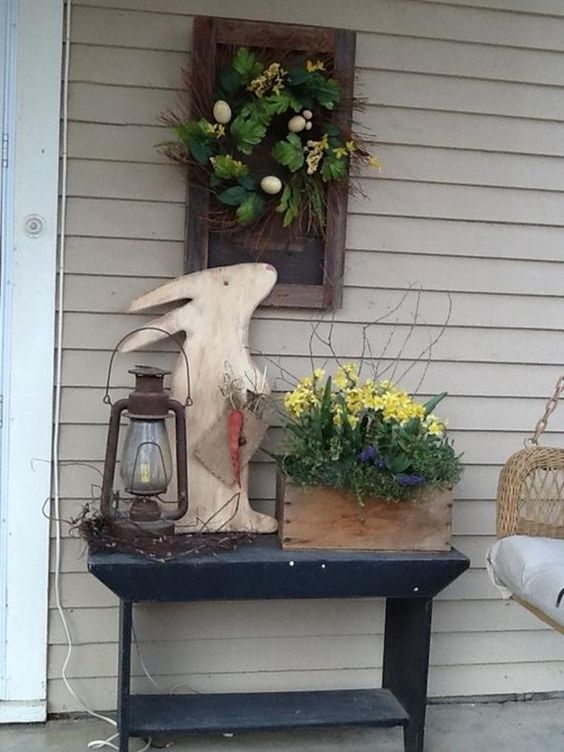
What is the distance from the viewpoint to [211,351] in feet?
8.87

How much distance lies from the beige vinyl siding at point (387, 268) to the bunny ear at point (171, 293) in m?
0.09

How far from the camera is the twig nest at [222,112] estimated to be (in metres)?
2.62

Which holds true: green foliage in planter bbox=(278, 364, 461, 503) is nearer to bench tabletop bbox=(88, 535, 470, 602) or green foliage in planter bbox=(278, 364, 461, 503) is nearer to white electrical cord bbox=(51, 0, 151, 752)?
bench tabletop bbox=(88, 535, 470, 602)

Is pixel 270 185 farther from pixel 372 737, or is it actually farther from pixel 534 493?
pixel 372 737

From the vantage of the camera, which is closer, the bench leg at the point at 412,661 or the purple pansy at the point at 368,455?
the purple pansy at the point at 368,455

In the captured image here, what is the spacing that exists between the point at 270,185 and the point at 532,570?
1.28m

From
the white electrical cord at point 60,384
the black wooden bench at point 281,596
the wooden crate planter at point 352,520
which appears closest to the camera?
the black wooden bench at point 281,596

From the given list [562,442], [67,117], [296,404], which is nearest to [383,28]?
[67,117]

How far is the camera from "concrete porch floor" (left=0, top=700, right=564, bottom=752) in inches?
107

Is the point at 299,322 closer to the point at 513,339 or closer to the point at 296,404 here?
the point at 296,404

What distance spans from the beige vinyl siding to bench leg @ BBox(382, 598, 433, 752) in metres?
0.15

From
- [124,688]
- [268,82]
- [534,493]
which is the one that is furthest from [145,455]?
[534,493]

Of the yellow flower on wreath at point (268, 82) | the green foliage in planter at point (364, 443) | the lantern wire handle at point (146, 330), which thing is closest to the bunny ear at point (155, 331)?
the lantern wire handle at point (146, 330)

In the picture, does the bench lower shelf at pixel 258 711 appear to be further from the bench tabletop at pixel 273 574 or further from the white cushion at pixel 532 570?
the white cushion at pixel 532 570
